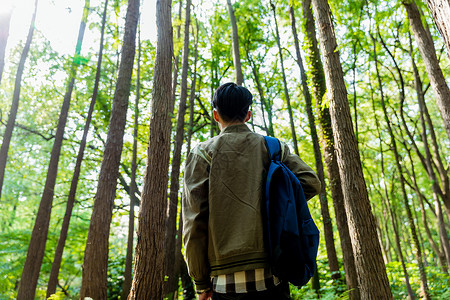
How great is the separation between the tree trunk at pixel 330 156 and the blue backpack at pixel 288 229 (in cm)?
389

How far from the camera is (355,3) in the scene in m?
6.21

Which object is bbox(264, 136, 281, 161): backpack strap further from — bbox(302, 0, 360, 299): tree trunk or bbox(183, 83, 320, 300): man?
bbox(302, 0, 360, 299): tree trunk

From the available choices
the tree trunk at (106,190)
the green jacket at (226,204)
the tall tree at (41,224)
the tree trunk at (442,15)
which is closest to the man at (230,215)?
the green jacket at (226,204)

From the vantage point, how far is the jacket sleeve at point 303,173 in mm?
1790

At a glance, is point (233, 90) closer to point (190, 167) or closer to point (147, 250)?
point (190, 167)

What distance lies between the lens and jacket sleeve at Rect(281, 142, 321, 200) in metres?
1.79

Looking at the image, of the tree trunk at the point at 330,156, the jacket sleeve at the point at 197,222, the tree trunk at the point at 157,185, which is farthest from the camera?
the tree trunk at the point at 330,156

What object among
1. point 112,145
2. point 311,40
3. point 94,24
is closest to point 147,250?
point 112,145

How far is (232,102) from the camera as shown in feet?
6.34

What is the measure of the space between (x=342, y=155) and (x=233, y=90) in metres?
2.57

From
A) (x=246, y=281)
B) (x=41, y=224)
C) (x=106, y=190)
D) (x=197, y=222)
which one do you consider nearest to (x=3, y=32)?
(x=41, y=224)

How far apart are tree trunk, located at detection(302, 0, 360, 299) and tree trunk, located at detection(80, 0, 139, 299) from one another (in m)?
4.35

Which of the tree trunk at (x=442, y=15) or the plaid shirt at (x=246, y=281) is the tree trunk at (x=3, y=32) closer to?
the plaid shirt at (x=246, y=281)

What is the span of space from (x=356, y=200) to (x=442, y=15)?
256 cm
